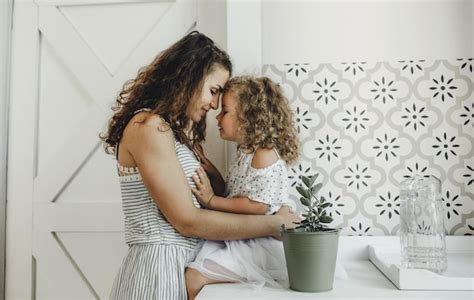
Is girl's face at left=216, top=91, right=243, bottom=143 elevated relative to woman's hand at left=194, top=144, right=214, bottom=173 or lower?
elevated

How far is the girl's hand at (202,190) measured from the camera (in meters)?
1.14

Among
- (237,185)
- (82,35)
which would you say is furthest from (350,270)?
(82,35)

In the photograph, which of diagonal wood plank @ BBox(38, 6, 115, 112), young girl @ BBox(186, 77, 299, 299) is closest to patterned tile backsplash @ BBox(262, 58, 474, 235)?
young girl @ BBox(186, 77, 299, 299)

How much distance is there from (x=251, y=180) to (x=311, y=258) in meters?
0.32

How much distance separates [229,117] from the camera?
4.12ft

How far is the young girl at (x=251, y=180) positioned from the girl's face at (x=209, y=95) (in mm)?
43

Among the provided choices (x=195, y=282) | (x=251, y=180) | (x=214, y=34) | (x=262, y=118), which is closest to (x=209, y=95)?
(x=262, y=118)

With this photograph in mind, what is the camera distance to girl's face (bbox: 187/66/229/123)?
118 centimetres

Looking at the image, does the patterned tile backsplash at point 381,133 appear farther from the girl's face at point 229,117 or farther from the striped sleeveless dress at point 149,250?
the striped sleeveless dress at point 149,250

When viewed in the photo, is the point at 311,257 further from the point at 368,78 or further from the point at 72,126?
the point at 72,126

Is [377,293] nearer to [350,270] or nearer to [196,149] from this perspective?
Result: [350,270]

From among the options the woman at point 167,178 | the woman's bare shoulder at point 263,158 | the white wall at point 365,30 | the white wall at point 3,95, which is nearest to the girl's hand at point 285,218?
the woman at point 167,178

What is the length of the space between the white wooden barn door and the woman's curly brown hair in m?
0.37

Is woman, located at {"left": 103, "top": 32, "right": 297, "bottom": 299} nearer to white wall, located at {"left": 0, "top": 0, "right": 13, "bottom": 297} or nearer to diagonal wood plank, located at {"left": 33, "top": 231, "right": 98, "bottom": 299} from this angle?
diagonal wood plank, located at {"left": 33, "top": 231, "right": 98, "bottom": 299}
